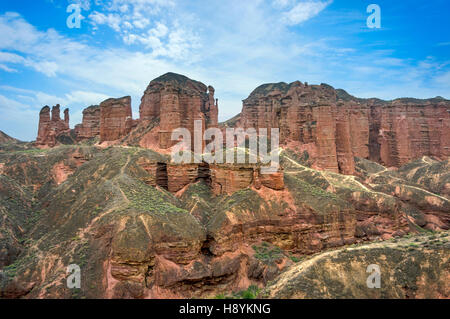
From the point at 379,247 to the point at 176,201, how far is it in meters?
18.5

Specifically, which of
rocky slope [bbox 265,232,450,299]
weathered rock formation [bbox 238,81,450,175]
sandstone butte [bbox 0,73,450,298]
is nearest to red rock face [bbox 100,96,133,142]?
sandstone butte [bbox 0,73,450,298]

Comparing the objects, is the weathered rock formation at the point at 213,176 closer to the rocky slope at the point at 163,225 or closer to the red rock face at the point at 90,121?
the rocky slope at the point at 163,225

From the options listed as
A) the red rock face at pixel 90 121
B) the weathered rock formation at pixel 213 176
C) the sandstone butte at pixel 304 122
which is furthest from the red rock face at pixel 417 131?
the red rock face at pixel 90 121

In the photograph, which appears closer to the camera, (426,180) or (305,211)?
(305,211)

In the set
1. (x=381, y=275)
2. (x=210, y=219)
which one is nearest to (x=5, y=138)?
(x=210, y=219)

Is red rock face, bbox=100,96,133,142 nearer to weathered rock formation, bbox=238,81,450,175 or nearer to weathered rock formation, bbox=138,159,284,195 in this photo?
weathered rock formation, bbox=138,159,284,195

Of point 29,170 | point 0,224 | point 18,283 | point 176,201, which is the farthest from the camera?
point 29,170

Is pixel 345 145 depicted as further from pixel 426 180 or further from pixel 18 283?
pixel 18 283

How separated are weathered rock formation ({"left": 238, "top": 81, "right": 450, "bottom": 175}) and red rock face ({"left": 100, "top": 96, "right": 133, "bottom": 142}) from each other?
26.6 metres

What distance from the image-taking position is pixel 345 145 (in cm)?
3847

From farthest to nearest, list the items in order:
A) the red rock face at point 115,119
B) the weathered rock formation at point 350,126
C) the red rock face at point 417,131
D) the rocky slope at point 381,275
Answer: the red rock face at point 417,131 → the red rock face at point 115,119 → the weathered rock formation at point 350,126 → the rocky slope at point 381,275

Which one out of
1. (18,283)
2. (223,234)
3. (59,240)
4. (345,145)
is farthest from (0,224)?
(345,145)

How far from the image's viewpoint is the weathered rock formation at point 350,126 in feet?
122

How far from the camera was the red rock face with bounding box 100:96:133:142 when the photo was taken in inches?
1697
